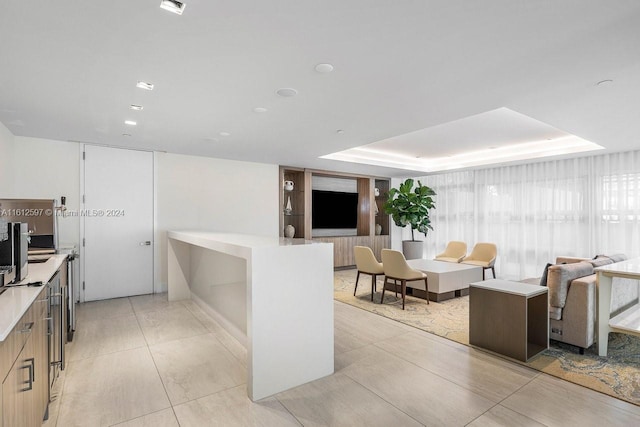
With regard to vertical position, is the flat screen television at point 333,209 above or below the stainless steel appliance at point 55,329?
above

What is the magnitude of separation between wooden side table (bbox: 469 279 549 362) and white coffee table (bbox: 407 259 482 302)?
1.53 m

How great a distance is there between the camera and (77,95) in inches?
113

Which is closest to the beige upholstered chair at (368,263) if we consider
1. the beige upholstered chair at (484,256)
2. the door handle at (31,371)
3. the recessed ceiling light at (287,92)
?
the beige upholstered chair at (484,256)

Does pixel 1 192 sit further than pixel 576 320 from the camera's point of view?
Yes

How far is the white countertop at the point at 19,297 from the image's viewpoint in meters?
1.20

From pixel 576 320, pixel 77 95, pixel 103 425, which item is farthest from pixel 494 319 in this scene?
pixel 77 95

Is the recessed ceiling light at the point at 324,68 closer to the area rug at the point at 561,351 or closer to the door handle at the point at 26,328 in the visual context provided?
the door handle at the point at 26,328

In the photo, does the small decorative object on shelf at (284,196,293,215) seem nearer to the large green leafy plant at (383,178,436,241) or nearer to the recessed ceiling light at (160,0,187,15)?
the large green leafy plant at (383,178,436,241)

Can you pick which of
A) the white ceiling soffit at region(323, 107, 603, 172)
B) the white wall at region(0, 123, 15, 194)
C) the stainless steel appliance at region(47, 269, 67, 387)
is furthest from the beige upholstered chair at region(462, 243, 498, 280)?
the white wall at region(0, 123, 15, 194)

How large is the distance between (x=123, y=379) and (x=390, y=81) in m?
3.26

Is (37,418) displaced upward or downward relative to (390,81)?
downward

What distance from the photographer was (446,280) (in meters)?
4.78

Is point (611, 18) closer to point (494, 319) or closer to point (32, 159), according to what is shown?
point (494, 319)

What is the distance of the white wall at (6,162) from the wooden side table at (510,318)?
5447mm
